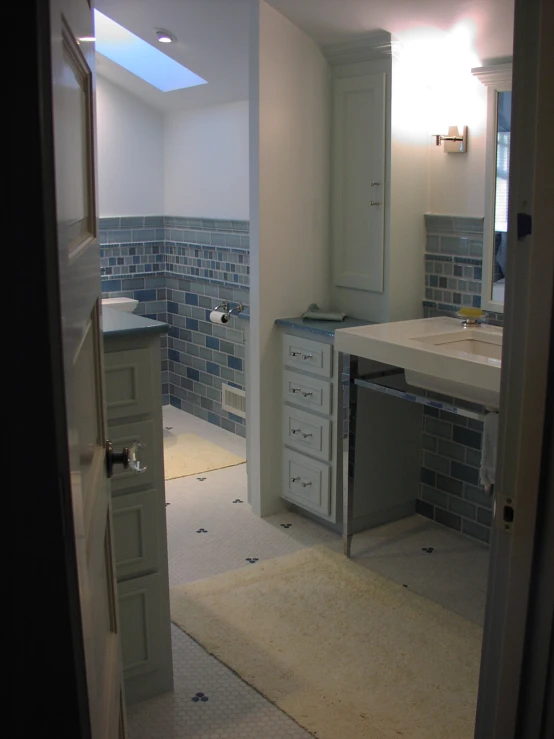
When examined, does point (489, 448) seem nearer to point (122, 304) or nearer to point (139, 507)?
point (139, 507)

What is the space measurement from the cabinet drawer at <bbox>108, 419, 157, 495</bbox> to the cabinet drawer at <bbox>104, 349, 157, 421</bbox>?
4cm

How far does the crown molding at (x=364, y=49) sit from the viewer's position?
3.27m

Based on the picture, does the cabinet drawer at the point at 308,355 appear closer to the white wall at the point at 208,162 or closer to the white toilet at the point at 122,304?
the white wall at the point at 208,162

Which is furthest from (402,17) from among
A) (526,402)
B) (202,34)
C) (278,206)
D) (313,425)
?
(526,402)

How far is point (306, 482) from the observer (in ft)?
11.7

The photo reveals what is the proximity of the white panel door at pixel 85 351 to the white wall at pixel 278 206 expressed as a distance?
7.10ft

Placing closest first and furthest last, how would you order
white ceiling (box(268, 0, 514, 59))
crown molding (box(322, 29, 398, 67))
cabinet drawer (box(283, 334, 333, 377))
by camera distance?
white ceiling (box(268, 0, 514, 59))
crown molding (box(322, 29, 398, 67))
cabinet drawer (box(283, 334, 333, 377))

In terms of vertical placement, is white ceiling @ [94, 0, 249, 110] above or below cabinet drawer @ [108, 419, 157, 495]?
above

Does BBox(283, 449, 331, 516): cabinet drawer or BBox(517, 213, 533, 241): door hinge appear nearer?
BBox(517, 213, 533, 241): door hinge

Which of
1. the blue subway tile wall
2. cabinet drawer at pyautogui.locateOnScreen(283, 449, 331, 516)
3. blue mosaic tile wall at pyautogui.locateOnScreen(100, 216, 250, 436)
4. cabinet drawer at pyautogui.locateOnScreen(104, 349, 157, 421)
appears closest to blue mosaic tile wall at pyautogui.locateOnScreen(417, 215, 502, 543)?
the blue subway tile wall

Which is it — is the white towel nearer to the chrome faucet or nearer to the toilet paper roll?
the chrome faucet

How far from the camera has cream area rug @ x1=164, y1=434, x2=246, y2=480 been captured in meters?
4.33

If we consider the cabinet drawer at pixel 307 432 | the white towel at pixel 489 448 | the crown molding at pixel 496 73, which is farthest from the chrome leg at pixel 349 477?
the crown molding at pixel 496 73

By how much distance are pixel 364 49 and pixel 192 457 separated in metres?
2.31
